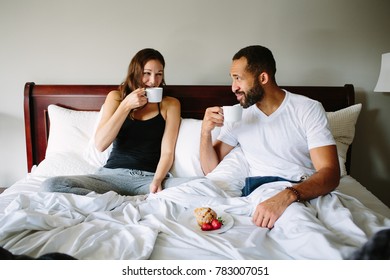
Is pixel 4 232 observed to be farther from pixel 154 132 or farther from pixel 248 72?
pixel 248 72

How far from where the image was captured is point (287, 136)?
1453mm

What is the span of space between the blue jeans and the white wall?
0.74 metres

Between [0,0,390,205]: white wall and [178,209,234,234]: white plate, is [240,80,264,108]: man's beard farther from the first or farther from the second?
[0,0,390,205]: white wall

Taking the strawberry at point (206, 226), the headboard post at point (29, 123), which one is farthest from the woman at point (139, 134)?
the headboard post at point (29, 123)

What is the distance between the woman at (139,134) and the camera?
63.1 inches

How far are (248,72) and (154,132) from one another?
0.58 m

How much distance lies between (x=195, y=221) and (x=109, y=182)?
572 millimetres

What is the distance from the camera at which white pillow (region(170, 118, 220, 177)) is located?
5.68ft

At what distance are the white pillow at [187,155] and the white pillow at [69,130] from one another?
1.72 feet

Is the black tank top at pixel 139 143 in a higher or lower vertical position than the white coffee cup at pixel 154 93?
lower

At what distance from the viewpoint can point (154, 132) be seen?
1749 millimetres

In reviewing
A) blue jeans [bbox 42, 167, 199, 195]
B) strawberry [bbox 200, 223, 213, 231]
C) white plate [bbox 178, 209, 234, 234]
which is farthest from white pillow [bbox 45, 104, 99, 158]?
strawberry [bbox 200, 223, 213, 231]

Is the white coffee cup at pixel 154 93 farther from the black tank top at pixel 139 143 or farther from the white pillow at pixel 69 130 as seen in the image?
the white pillow at pixel 69 130
